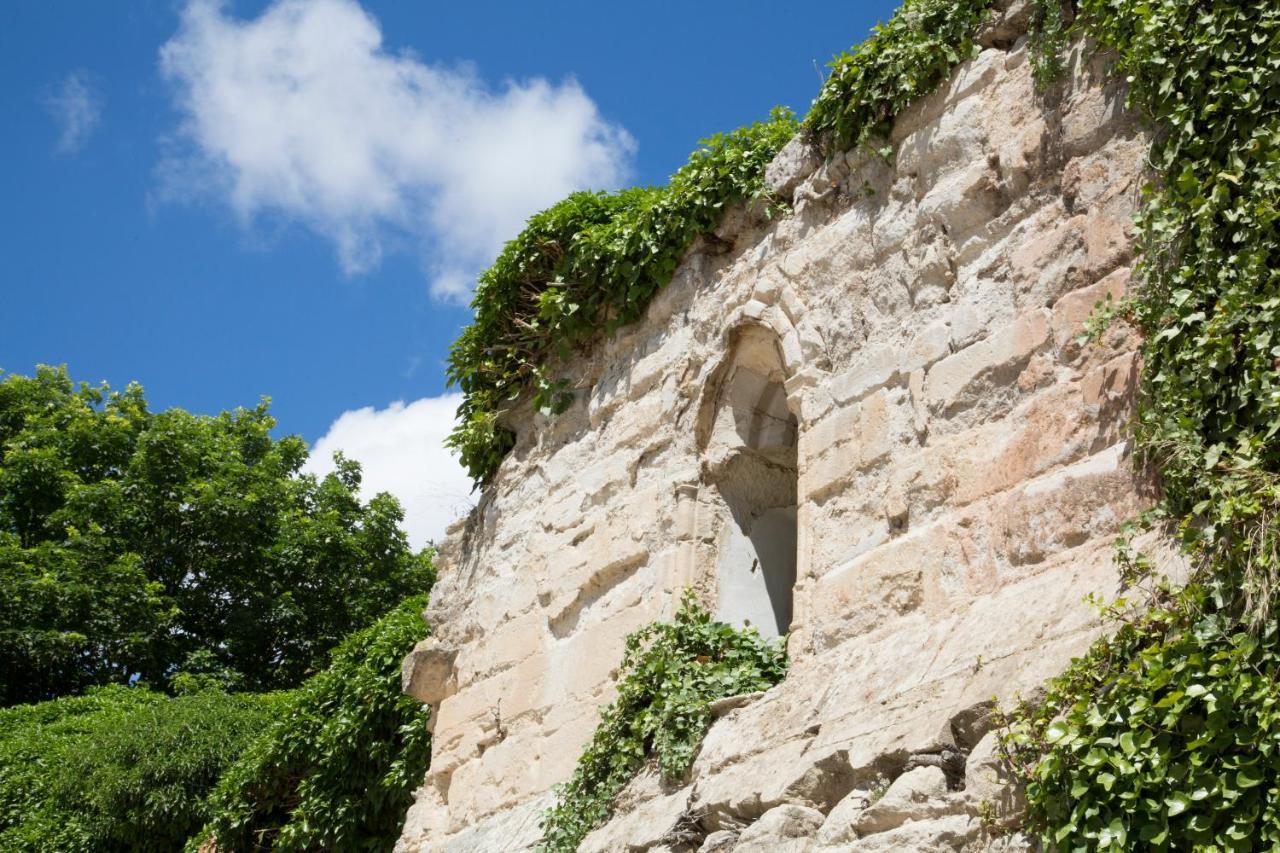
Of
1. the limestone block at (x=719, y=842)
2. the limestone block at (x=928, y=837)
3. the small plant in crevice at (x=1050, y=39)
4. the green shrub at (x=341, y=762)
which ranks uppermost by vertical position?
the small plant in crevice at (x=1050, y=39)

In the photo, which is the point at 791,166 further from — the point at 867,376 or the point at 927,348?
the point at 927,348

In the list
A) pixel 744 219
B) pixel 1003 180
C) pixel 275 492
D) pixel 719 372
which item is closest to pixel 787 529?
pixel 719 372

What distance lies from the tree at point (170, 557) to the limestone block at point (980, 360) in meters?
13.8

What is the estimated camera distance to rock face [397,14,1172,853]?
4.92m

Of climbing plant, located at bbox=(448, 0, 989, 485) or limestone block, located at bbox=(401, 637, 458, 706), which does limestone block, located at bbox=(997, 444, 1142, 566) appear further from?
limestone block, located at bbox=(401, 637, 458, 706)

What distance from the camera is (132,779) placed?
481 inches

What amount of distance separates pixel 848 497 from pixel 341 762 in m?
4.66

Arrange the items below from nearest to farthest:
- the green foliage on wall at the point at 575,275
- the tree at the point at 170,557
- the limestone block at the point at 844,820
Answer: the limestone block at the point at 844,820
the green foliage on wall at the point at 575,275
the tree at the point at 170,557

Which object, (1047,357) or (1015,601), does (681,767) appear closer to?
(1015,601)

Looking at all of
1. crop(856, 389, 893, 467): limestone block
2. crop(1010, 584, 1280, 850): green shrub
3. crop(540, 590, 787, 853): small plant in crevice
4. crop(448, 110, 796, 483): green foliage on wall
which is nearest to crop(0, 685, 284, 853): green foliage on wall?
crop(448, 110, 796, 483): green foliage on wall

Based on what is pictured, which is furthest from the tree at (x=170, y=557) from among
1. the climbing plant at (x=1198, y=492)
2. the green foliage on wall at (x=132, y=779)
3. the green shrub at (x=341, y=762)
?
the climbing plant at (x=1198, y=492)

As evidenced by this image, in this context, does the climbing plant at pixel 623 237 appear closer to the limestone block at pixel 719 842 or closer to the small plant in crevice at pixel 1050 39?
the small plant in crevice at pixel 1050 39

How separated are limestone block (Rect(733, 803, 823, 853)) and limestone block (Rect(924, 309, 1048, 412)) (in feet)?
5.15

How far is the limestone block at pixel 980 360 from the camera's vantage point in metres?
5.39
